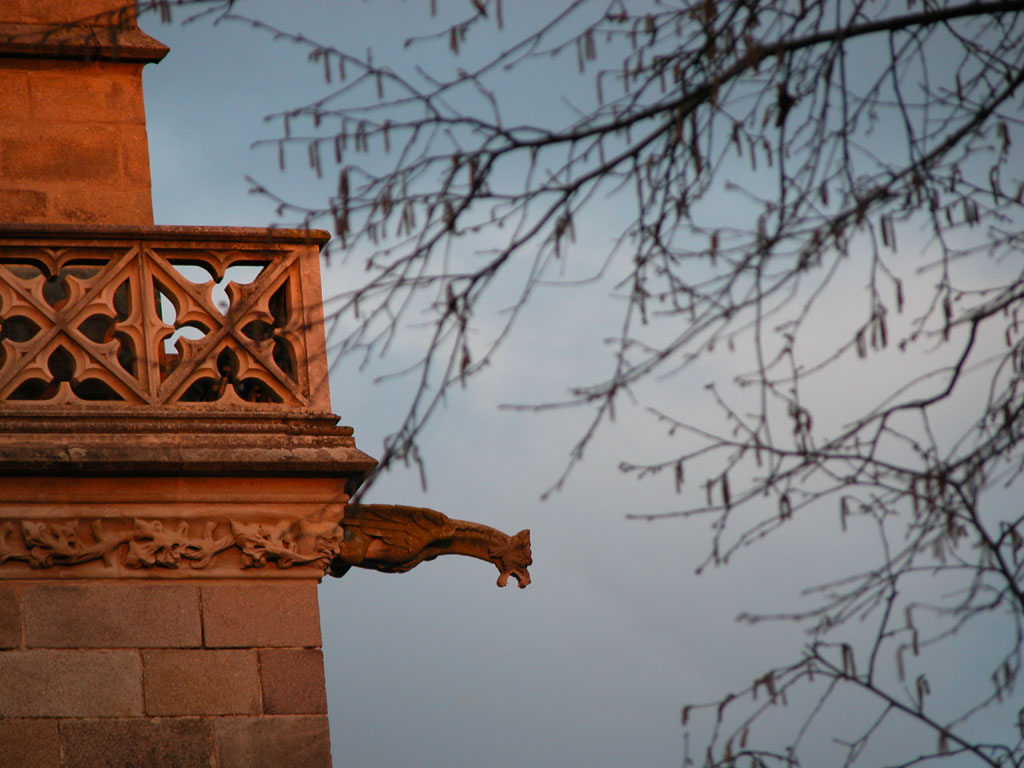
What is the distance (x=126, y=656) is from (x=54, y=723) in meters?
0.33

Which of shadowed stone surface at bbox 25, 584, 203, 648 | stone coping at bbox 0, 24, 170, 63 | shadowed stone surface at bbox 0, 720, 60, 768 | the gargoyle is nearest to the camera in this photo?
shadowed stone surface at bbox 0, 720, 60, 768

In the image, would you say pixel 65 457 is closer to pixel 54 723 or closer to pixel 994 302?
pixel 54 723

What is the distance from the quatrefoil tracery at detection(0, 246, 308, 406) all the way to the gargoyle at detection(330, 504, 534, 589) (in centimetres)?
53

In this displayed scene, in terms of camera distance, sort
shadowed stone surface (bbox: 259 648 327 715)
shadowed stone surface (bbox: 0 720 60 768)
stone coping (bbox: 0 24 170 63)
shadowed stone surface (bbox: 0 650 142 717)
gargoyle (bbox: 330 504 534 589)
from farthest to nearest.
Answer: stone coping (bbox: 0 24 170 63), gargoyle (bbox: 330 504 534 589), shadowed stone surface (bbox: 259 648 327 715), shadowed stone surface (bbox: 0 650 142 717), shadowed stone surface (bbox: 0 720 60 768)

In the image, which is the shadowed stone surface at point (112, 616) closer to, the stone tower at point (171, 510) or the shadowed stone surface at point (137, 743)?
the stone tower at point (171, 510)

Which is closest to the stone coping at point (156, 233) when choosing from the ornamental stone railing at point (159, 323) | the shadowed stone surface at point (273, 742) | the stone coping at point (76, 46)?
the ornamental stone railing at point (159, 323)

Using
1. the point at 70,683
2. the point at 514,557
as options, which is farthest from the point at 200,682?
the point at 514,557

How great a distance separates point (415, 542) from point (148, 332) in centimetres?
125

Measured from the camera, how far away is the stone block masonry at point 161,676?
5.88 m

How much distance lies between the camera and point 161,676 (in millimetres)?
6059

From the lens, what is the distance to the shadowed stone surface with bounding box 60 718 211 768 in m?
5.85

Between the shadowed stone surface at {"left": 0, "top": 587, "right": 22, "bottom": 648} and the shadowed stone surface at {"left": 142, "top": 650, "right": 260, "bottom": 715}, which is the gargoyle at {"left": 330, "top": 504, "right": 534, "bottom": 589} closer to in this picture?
the shadowed stone surface at {"left": 142, "top": 650, "right": 260, "bottom": 715}

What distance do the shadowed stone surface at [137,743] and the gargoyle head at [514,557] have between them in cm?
132

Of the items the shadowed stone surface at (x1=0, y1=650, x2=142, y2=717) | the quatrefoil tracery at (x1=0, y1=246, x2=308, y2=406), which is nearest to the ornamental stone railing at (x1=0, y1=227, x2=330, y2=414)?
the quatrefoil tracery at (x1=0, y1=246, x2=308, y2=406)
